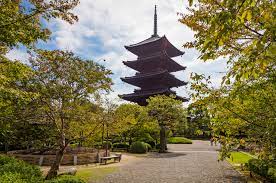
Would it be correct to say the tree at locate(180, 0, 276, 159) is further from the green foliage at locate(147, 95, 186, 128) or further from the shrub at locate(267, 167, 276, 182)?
the green foliage at locate(147, 95, 186, 128)

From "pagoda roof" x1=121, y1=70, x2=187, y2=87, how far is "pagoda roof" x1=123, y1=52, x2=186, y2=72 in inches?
76.7

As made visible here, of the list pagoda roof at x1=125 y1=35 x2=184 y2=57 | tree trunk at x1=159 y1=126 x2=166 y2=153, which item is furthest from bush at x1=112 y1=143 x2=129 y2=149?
pagoda roof at x1=125 y1=35 x2=184 y2=57

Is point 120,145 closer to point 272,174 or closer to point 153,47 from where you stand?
point 153,47

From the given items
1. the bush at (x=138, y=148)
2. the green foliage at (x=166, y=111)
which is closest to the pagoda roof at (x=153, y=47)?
the green foliage at (x=166, y=111)

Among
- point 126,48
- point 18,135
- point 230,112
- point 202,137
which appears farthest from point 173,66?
point 230,112

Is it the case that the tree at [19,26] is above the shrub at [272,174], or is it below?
above

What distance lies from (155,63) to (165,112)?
17.3m

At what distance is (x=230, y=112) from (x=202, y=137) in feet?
191

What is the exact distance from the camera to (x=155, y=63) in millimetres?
49531

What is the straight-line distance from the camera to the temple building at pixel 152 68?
155 ft

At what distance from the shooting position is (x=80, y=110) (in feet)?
43.4

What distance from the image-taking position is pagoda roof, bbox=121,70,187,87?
46719 millimetres

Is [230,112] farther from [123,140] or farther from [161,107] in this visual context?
[123,140]

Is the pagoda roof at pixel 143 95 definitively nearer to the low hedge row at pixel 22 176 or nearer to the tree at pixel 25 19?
the low hedge row at pixel 22 176
